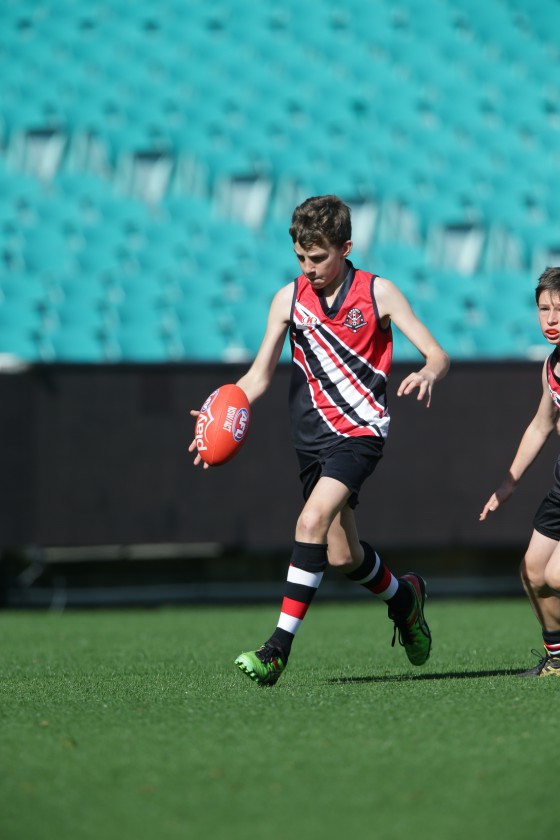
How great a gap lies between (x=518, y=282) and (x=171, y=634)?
730 centimetres

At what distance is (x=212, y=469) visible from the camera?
34.5 ft

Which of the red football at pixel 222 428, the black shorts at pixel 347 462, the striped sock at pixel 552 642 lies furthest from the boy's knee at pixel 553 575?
the red football at pixel 222 428

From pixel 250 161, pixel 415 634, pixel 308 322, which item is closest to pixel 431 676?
pixel 415 634

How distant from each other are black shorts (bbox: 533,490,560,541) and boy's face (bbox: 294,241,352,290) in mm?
1327

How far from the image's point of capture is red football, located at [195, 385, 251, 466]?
5.27 metres

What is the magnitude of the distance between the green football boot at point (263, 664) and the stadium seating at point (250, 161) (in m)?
7.68

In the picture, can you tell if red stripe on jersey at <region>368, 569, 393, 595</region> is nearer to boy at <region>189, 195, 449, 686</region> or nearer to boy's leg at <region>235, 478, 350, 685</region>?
boy at <region>189, 195, 449, 686</region>

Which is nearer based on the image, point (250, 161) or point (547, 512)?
point (547, 512)

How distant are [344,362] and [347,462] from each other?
0.47 m

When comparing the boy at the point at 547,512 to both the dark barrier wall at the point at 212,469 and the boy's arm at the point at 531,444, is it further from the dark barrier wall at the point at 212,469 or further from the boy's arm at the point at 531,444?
the dark barrier wall at the point at 212,469

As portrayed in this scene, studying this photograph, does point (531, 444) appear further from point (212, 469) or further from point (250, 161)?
point (250, 161)

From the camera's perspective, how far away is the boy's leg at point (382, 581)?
5.34 m

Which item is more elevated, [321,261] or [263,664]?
[321,261]

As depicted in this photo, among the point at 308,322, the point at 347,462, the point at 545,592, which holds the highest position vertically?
the point at 308,322
